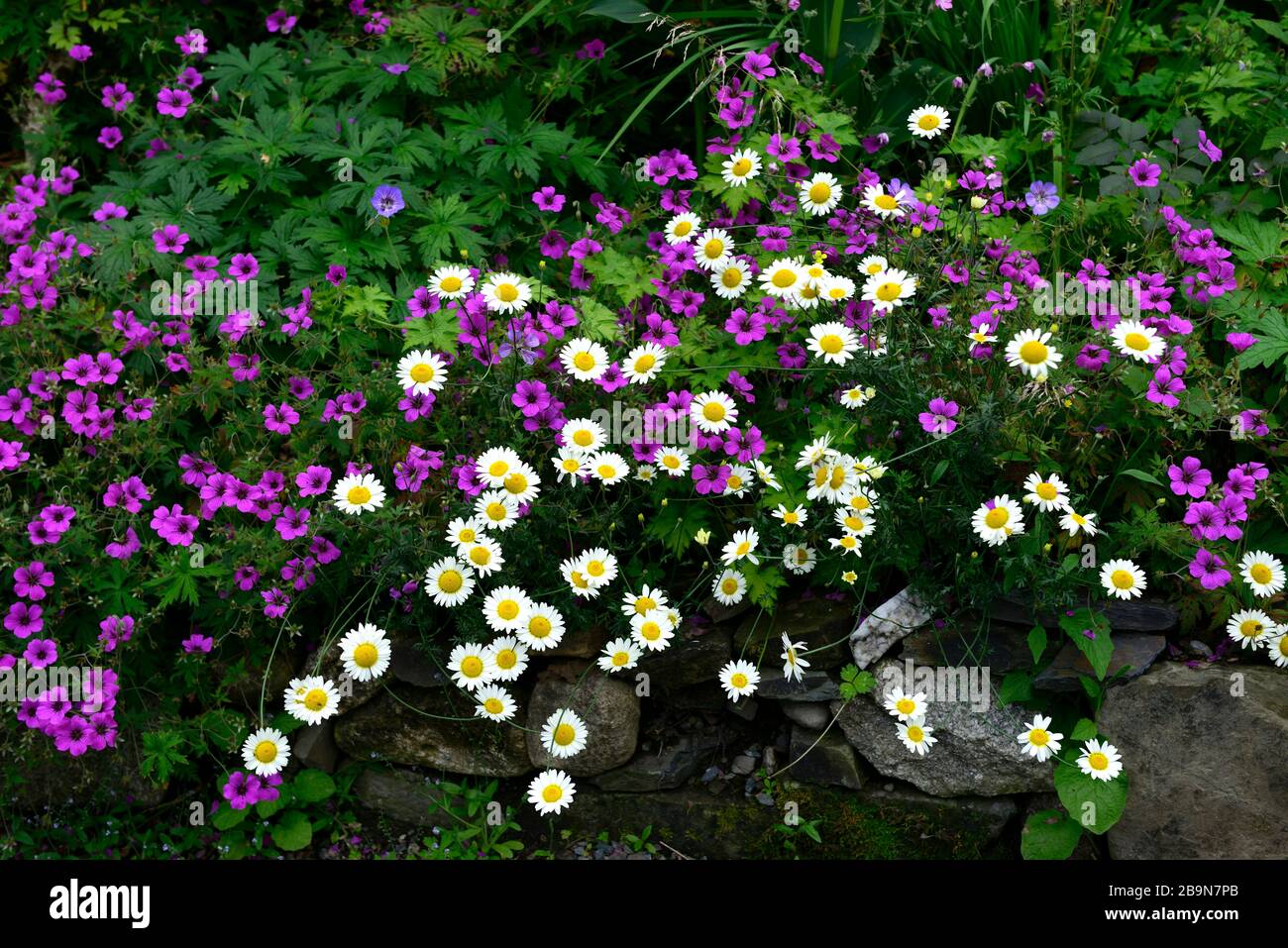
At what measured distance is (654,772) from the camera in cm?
351

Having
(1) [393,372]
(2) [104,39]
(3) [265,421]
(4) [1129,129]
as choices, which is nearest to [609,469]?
(1) [393,372]

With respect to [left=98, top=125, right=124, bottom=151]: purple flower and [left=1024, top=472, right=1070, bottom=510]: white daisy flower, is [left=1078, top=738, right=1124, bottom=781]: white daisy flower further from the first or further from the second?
[left=98, top=125, right=124, bottom=151]: purple flower

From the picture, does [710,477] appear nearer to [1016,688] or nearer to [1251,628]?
[1016,688]

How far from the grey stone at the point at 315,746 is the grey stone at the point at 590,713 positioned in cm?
66

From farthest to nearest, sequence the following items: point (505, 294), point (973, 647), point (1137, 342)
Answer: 1. point (505, 294)
2. point (973, 647)
3. point (1137, 342)

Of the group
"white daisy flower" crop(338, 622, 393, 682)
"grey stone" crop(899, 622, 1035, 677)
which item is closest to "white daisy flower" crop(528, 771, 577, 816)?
"white daisy flower" crop(338, 622, 393, 682)

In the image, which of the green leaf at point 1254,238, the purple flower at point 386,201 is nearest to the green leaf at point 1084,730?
the green leaf at point 1254,238

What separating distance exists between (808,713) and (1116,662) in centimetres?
86

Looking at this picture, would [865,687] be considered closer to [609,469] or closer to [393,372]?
[609,469]

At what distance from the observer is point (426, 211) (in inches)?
155

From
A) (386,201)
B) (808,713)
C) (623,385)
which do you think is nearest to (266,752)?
(623,385)

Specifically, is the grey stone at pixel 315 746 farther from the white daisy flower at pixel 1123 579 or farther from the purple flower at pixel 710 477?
the white daisy flower at pixel 1123 579

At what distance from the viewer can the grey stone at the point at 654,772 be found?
352 cm

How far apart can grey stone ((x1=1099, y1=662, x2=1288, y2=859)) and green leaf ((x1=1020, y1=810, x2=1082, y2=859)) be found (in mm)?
131
